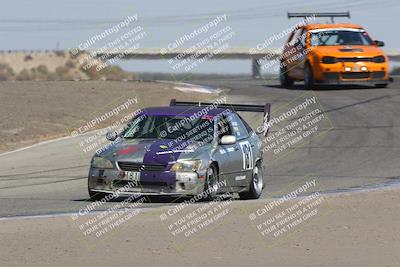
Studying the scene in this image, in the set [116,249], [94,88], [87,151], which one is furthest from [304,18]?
[116,249]

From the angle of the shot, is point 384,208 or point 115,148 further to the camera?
point 115,148

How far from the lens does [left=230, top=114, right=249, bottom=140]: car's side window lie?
13781 mm

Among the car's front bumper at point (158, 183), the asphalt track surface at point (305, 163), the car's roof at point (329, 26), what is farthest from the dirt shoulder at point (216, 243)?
the car's roof at point (329, 26)

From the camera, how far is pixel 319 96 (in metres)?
26.6

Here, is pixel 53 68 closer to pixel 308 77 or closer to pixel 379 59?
pixel 308 77

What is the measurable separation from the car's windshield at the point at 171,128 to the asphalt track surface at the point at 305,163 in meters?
0.89

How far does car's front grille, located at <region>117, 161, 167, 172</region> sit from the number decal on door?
166cm

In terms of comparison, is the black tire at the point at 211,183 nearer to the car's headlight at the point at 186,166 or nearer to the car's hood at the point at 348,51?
the car's headlight at the point at 186,166

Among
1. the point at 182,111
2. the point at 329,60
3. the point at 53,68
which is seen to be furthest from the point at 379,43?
the point at 53,68

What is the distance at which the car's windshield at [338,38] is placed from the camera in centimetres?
2781

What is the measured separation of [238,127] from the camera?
14.0 metres

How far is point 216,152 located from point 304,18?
1746cm

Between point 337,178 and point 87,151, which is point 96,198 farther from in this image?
point 87,151

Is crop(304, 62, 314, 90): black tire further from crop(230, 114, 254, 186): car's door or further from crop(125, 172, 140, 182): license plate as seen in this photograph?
crop(125, 172, 140, 182): license plate
